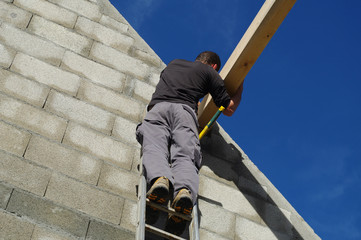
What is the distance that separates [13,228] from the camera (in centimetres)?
240

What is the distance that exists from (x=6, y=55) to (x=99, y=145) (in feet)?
3.48

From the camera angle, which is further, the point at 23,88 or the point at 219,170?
the point at 219,170

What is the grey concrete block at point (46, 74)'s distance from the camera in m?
3.50

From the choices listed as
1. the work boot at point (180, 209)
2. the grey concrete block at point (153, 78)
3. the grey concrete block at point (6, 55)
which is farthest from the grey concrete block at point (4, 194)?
the grey concrete block at point (153, 78)

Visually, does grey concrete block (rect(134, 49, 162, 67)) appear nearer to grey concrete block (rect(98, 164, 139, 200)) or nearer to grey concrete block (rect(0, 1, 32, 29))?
grey concrete block (rect(0, 1, 32, 29))

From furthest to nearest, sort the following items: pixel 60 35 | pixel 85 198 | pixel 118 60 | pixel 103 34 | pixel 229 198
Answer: pixel 103 34, pixel 118 60, pixel 60 35, pixel 229 198, pixel 85 198

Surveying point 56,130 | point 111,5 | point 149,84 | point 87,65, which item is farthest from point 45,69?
point 111,5

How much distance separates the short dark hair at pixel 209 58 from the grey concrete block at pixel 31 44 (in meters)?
1.18

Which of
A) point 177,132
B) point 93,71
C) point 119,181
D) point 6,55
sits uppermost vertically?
point 177,132

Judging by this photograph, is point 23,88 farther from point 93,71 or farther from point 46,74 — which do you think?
point 93,71

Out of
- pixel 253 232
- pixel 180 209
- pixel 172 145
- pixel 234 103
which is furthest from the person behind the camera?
pixel 234 103

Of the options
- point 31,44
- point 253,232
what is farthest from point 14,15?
point 253,232

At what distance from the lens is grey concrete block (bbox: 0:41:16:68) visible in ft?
11.3

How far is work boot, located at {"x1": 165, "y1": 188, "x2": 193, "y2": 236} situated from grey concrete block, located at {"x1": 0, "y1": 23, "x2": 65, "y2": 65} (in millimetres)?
1697
